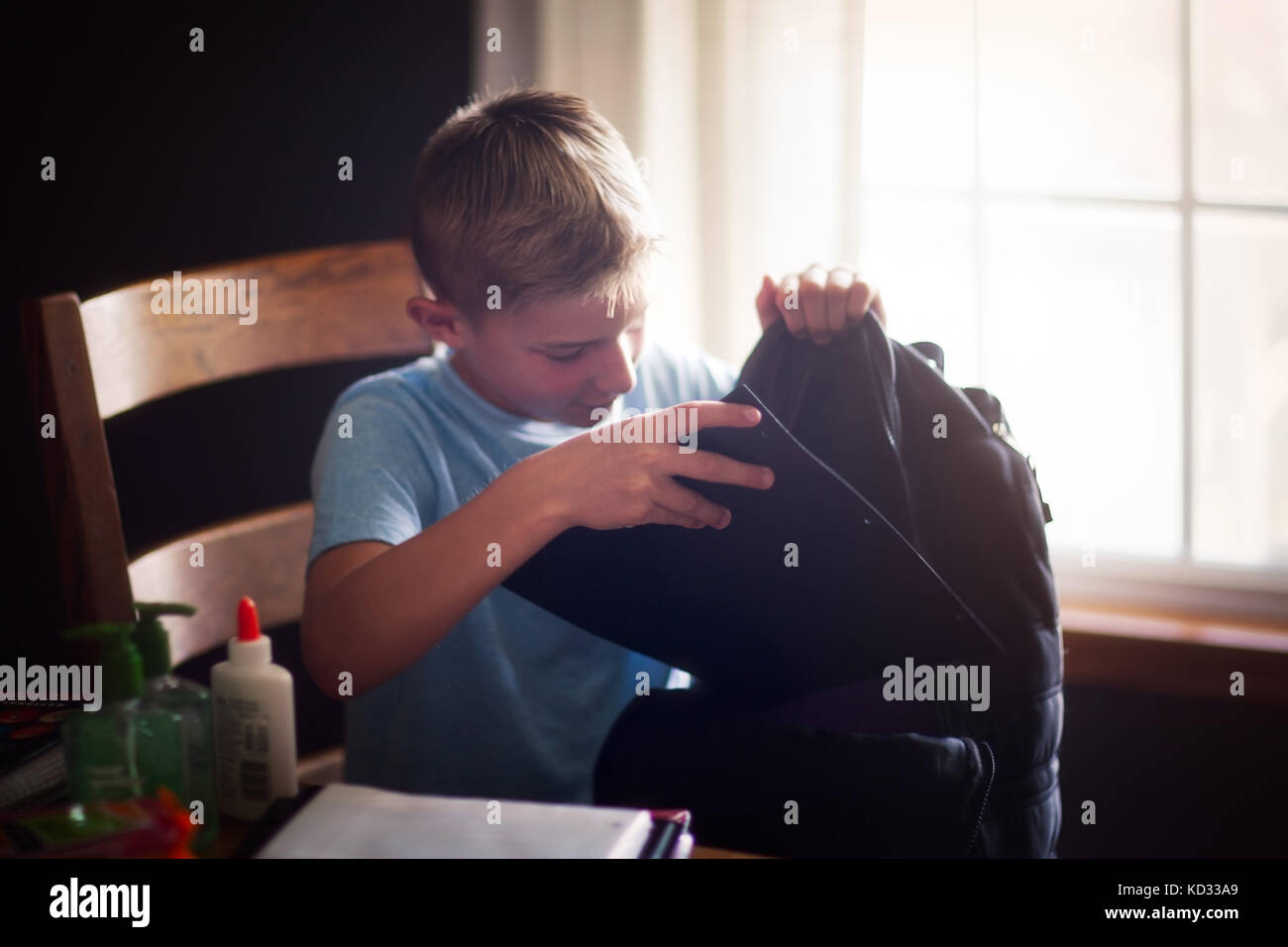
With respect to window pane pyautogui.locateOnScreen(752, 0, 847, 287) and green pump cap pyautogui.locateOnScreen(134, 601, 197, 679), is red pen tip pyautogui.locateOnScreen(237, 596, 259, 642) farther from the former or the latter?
window pane pyautogui.locateOnScreen(752, 0, 847, 287)

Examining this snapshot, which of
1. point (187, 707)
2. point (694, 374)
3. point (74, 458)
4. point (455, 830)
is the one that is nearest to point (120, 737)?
point (187, 707)

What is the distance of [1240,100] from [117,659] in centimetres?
140

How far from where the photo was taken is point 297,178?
59.0 inches

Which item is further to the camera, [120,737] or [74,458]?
[74,458]

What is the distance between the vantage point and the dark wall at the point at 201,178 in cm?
131

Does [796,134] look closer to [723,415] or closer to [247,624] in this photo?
[723,415]

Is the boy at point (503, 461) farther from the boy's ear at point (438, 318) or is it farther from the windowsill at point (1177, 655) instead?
the windowsill at point (1177, 655)

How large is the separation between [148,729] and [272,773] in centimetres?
9

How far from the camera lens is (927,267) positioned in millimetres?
1488

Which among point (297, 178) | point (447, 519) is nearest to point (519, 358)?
point (447, 519)
